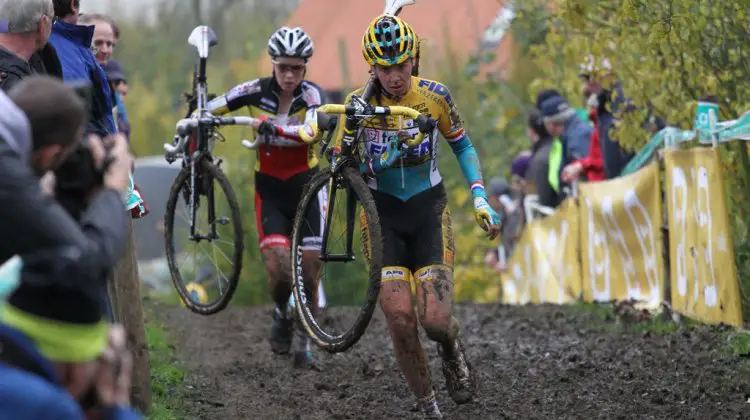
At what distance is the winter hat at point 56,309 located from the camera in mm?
3980

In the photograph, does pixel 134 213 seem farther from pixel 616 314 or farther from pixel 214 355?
pixel 616 314

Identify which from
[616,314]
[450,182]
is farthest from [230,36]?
[616,314]

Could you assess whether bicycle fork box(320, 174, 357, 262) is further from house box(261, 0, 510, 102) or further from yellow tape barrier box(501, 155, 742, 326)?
house box(261, 0, 510, 102)

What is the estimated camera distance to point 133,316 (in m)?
7.11

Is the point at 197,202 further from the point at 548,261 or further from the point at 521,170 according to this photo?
the point at 521,170

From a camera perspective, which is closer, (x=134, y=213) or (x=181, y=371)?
(x=134, y=213)

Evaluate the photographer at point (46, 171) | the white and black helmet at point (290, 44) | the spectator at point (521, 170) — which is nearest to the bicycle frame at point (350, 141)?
the white and black helmet at point (290, 44)

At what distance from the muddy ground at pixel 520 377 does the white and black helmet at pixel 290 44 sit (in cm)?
229

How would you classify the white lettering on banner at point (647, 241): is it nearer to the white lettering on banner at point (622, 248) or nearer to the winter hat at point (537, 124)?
the white lettering on banner at point (622, 248)

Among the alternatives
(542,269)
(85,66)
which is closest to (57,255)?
(85,66)

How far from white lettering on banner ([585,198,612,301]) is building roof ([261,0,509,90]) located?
35.6 ft

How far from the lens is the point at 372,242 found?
702 centimetres

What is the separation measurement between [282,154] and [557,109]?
5.78 metres

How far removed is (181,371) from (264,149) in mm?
1751
